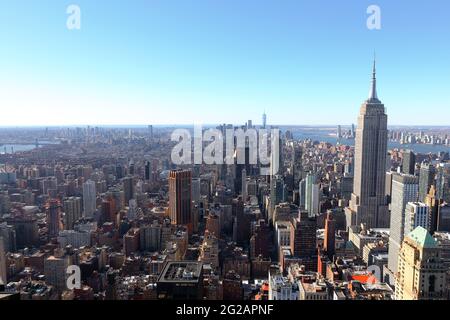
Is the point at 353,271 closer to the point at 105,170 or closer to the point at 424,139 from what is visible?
the point at 105,170

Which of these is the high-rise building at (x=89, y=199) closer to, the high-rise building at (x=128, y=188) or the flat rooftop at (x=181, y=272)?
the high-rise building at (x=128, y=188)

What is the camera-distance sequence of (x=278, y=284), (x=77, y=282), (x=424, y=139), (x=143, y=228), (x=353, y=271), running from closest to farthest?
1. (x=278, y=284)
2. (x=77, y=282)
3. (x=353, y=271)
4. (x=143, y=228)
5. (x=424, y=139)

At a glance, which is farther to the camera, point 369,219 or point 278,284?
point 369,219

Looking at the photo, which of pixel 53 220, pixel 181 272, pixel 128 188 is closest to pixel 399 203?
pixel 181 272

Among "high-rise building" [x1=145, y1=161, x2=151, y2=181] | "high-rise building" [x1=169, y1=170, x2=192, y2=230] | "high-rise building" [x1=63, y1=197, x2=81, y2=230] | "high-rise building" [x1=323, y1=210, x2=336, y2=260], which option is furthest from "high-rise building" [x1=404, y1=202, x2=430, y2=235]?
"high-rise building" [x1=145, y1=161, x2=151, y2=181]

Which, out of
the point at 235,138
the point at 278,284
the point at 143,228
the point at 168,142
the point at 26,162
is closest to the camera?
the point at 278,284

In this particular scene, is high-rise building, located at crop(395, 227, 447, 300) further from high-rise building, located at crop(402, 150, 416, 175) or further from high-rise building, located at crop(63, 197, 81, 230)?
high-rise building, located at crop(402, 150, 416, 175)

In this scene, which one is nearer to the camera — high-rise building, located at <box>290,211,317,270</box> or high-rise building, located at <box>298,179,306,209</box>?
high-rise building, located at <box>290,211,317,270</box>

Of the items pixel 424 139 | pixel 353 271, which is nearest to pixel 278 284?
pixel 353 271

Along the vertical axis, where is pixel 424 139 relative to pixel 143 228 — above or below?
above
